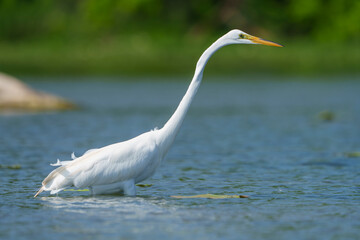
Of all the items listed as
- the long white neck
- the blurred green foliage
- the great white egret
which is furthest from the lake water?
the blurred green foliage

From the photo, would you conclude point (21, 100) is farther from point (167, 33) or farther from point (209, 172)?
point (167, 33)

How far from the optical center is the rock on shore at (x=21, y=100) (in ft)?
70.5

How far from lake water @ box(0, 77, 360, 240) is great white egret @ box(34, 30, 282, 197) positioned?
9.3 inches

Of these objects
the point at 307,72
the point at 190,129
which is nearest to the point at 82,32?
the point at 307,72

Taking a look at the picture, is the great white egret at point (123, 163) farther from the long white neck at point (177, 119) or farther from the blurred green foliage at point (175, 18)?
the blurred green foliage at point (175, 18)

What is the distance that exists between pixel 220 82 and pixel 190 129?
15.2 metres

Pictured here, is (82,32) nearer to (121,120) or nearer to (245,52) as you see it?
(245,52)

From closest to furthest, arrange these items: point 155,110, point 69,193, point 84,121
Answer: point 69,193, point 84,121, point 155,110

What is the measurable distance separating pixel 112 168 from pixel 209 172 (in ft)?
9.82

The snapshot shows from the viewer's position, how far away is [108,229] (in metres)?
7.68

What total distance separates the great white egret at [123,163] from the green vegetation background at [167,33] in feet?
104

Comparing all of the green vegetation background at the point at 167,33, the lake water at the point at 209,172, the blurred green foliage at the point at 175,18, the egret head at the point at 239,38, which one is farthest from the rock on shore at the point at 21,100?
the blurred green foliage at the point at 175,18

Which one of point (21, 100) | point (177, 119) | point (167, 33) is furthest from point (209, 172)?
point (167, 33)

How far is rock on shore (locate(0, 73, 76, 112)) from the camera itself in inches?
846
